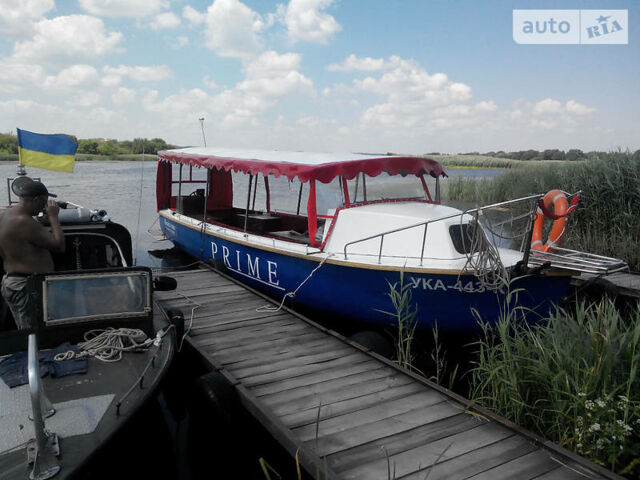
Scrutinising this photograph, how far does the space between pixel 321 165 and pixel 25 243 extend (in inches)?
150

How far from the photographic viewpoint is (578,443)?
3.39 metres

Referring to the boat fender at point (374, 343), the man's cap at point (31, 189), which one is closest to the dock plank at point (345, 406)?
the boat fender at point (374, 343)

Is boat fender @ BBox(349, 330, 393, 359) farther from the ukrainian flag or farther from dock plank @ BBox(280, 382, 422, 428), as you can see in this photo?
the ukrainian flag

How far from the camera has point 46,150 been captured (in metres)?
6.06

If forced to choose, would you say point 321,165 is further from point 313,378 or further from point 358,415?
point 358,415

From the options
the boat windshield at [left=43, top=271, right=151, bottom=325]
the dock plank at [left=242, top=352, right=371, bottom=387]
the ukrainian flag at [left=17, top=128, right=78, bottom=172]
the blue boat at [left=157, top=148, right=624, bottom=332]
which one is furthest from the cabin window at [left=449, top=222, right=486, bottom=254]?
the ukrainian flag at [left=17, top=128, right=78, bottom=172]

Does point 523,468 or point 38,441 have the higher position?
point 38,441

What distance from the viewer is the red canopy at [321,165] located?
21.9 ft

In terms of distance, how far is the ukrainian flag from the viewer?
5.89m

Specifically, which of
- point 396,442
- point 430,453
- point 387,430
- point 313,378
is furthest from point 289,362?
point 430,453

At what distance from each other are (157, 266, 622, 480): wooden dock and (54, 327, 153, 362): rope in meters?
0.91

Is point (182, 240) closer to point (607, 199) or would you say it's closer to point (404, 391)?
point (404, 391)

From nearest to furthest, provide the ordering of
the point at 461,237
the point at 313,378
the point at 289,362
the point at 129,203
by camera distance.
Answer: the point at 313,378, the point at 289,362, the point at 461,237, the point at 129,203

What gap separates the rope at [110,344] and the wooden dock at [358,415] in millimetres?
908
